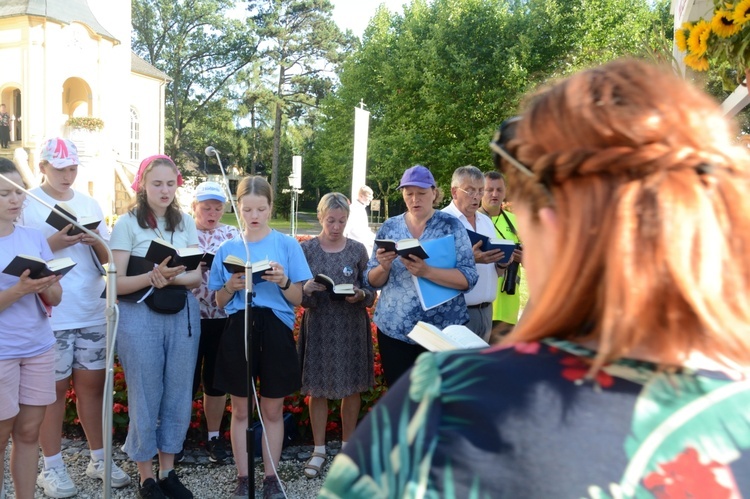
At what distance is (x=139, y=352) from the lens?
3.68 meters

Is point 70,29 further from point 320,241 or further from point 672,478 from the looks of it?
point 672,478

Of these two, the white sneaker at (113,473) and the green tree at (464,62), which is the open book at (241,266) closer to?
the white sneaker at (113,473)

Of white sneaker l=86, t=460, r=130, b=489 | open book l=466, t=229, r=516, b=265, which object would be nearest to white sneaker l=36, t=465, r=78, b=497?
white sneaker l=86, t=460, r=130, b=489

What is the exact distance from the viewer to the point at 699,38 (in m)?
2.90

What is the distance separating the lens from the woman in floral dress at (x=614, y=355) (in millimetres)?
836

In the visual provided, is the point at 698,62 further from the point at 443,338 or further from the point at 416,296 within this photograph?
the point at 443,338

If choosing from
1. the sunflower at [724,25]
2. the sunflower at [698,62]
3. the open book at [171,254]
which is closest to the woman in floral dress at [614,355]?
the sunflower at [724,25]

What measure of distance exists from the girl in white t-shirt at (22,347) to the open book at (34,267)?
0.10 ft

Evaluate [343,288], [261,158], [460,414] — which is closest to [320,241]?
[343,288]

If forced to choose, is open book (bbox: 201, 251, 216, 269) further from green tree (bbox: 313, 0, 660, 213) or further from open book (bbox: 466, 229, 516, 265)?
green tree (bbox: 313, 0, 660, 213)

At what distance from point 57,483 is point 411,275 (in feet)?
8.47

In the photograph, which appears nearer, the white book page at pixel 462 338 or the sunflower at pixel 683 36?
the white book page at pixel 462 338

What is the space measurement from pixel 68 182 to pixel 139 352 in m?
1.24

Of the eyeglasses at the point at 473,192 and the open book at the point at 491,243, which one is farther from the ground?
the eyeglasses at the point at 473,192
